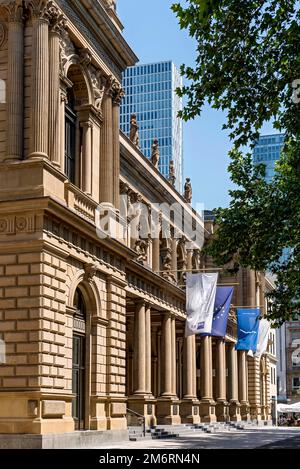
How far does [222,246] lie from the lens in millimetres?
40750

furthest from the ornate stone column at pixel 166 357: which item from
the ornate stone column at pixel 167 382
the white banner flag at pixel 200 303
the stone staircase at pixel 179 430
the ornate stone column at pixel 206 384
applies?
the ornate stone column at pixel 206 384

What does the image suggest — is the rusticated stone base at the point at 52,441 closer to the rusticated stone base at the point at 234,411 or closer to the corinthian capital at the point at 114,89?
the corinthian capital at the point at 114,89

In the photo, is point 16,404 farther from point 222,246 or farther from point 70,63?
point 222,246

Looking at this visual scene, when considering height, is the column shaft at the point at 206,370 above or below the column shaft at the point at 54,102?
below

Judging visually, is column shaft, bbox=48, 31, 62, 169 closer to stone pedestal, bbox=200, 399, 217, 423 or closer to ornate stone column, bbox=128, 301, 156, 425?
ornate stone column, bbox=128, 301, 156, 425

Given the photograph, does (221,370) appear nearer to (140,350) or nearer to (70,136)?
(140,350)

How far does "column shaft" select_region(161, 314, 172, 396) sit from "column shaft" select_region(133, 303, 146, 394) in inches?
206

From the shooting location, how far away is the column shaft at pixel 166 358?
49844mm

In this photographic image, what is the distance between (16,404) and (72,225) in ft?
21.9

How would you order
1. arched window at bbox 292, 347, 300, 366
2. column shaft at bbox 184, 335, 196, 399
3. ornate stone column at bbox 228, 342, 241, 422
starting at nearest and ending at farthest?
column shaft at bbox 184, 335, 196, 399 → ornate stone column at bbox 228, 342, 241, 422 → arched window at bbox 292, 347, 300, 366

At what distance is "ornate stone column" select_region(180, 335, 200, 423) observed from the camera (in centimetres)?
5541

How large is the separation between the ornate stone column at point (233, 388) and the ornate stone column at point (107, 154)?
3793 centimetres

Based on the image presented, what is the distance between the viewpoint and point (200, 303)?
40906 millimetres

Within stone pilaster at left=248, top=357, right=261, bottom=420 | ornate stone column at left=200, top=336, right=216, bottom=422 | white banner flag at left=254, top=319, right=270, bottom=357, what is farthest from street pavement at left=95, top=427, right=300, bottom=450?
stone pilaster at left=248, top=357, right=261, bottom=420
